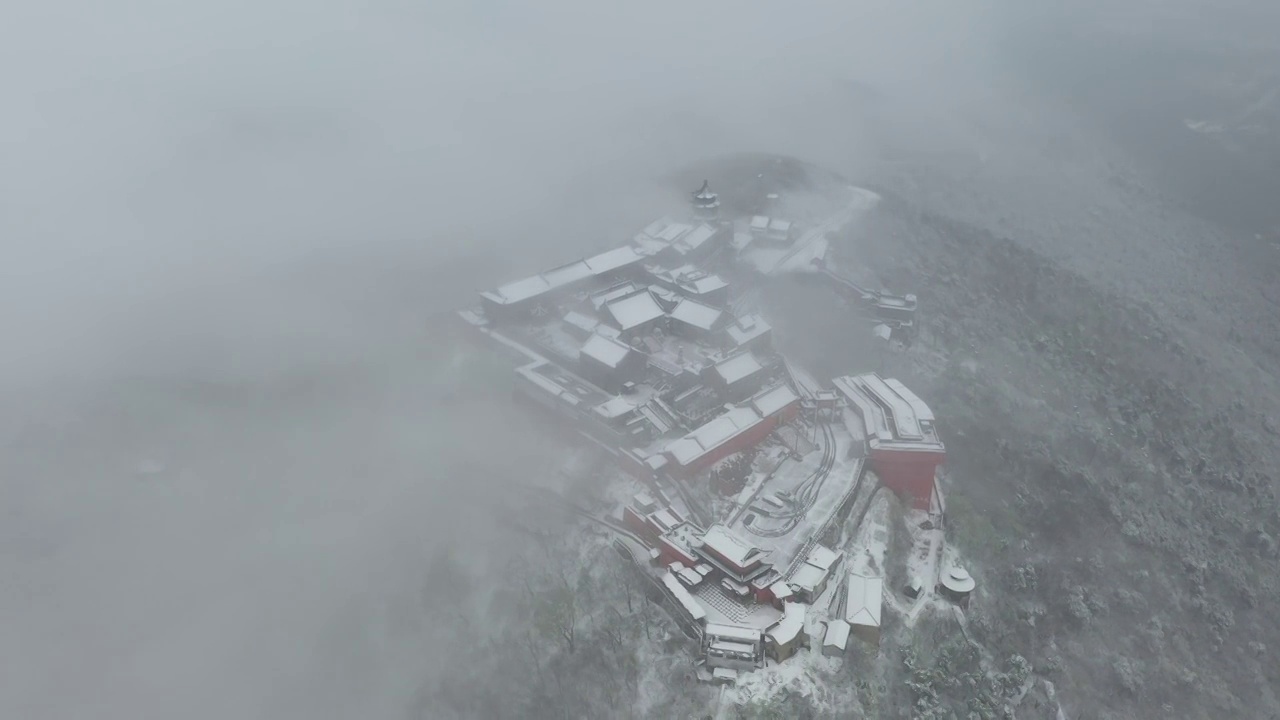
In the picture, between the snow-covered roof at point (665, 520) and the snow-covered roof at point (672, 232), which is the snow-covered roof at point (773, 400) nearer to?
the snow-covered roof at point (665, 520)

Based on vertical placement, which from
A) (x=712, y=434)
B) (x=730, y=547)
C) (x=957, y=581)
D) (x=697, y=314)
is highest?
(x=697, y=314)

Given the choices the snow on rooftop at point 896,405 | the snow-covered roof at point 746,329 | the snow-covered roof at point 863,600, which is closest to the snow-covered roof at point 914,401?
the snow on rooftop at point 896,405

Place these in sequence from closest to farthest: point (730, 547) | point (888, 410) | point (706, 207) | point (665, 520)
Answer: point (730, 547)
point (665, 520)
point (888, 410)
point (706, 207)

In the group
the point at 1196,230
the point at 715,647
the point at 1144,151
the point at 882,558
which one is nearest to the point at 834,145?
the point at 1196,230

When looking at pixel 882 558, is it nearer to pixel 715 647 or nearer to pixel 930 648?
pixel 930 648

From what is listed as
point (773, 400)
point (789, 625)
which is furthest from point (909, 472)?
point (789, 625)

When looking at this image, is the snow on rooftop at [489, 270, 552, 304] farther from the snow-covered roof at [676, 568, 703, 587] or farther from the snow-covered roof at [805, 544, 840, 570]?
the snow-covered roof at [805, 544, 840, 570]

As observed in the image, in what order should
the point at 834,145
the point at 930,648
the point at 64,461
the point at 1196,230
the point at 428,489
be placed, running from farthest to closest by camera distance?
the point at 834,145 < the point at 1196,230 < the point at 64,461 < the point at 428,489 < the point at 930,648

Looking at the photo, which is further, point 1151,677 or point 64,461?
point 64,461

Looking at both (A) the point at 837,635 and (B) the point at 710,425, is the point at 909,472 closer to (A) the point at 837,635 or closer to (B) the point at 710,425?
(B) the point at 710,425
